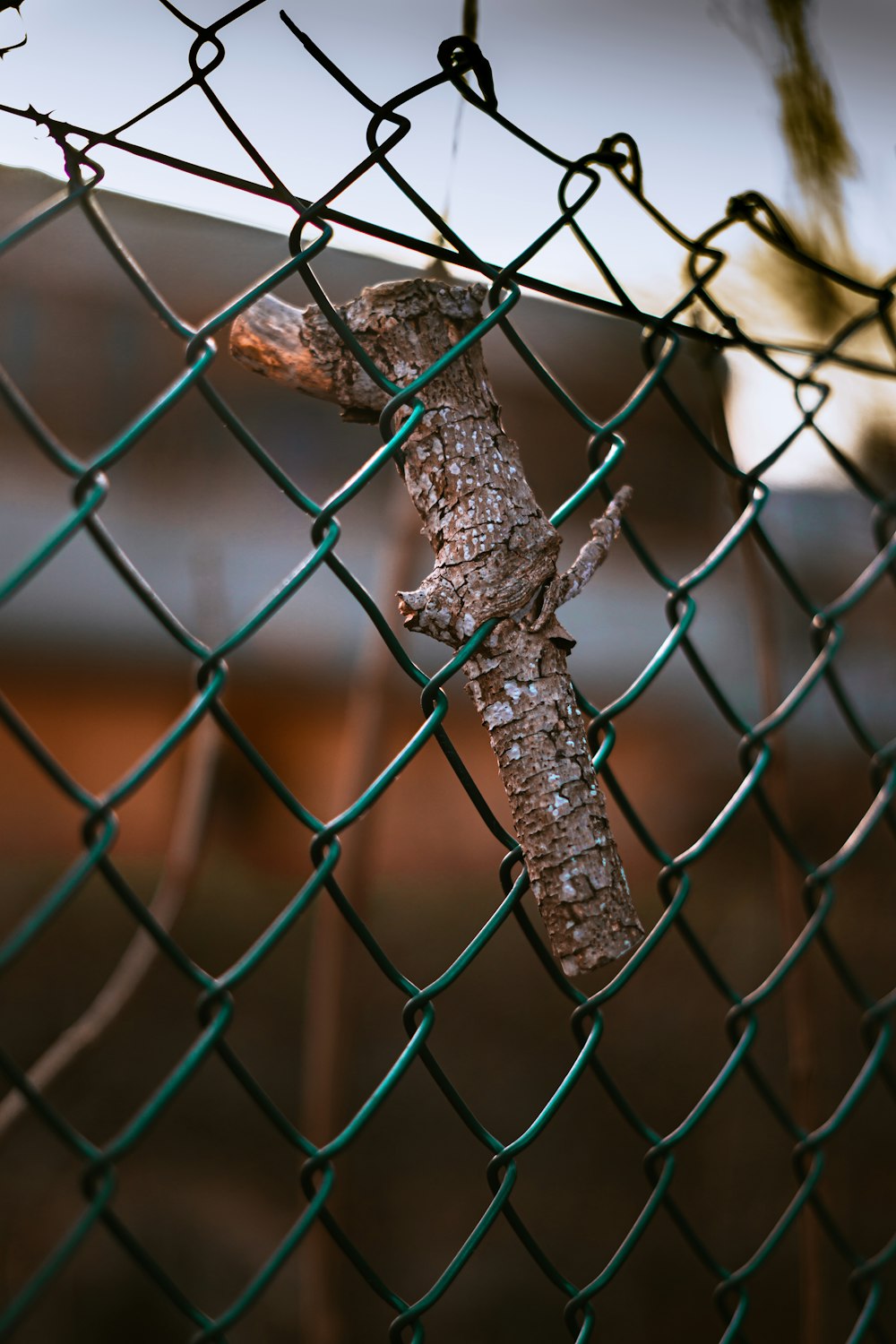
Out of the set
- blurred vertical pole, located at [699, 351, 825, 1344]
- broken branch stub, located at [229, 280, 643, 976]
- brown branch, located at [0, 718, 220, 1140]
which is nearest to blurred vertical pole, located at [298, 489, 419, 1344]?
brown branch, located at [0, 718, 220, 1140]

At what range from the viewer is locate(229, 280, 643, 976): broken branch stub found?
531 millimetres

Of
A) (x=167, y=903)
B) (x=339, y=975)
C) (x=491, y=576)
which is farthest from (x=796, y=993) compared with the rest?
(x=491, y=576)

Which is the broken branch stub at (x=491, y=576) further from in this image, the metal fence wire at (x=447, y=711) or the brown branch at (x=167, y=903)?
the brown branch at (x=167, y=903)

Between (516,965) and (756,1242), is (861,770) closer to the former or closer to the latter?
(516,965)

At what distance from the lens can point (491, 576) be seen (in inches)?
21.2

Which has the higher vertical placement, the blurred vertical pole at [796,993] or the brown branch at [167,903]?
the brown branch at [167,903]

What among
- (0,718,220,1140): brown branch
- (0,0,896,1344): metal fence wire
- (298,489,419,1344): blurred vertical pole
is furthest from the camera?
(298,489,419,1344): blurred vertical pole

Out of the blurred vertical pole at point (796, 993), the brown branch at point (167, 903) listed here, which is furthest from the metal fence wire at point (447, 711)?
the brown branch at point (167, 903)

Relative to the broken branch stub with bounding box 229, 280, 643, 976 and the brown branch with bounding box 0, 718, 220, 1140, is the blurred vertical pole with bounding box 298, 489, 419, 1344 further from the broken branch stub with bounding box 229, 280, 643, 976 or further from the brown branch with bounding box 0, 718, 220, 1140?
the broken branch stub with bounding box 229, 280, 643, 976

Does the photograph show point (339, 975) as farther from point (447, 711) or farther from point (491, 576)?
point (491, 576)

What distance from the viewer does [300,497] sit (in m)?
0.50

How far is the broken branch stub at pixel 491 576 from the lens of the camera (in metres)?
0.53

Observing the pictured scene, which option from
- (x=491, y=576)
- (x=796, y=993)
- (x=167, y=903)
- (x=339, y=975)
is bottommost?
(x=796, y=993)

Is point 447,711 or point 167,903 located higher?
point 167,903
